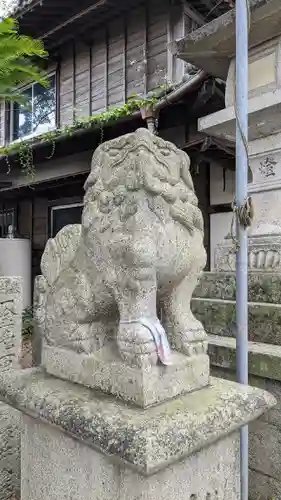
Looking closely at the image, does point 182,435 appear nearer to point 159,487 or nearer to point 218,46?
point 159,487

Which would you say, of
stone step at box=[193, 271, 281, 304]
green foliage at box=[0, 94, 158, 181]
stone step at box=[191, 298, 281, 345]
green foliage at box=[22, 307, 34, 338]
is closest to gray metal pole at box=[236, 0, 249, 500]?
stone step at box=[191, 298, 281, 345]

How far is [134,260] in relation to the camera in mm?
1225

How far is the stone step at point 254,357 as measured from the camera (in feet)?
5.95

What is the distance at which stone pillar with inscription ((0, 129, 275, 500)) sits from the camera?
1.16 m

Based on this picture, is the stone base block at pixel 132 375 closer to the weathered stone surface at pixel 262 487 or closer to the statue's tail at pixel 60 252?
the statue's tail at pixel 60 252

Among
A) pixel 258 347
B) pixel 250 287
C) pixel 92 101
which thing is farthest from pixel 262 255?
pixel 92 101

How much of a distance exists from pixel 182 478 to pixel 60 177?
214 inches

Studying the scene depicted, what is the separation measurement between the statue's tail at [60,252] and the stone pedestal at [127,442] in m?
0.43

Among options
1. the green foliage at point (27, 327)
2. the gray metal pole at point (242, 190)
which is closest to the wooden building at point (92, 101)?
the green foliage at point (27, 327)

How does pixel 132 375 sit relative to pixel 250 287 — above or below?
below

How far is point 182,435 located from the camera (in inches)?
42.9

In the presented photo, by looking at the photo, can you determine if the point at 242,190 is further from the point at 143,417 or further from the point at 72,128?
the point at 72,128

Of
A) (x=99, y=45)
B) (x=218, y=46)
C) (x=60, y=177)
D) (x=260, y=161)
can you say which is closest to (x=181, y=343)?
(x=260, y=161)

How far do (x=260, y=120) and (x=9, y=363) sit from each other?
2071 millimetres
